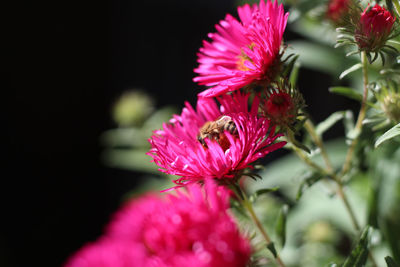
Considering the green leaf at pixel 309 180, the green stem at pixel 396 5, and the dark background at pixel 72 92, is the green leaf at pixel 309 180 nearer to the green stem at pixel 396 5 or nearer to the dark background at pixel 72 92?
the green stem at pixel 396 5

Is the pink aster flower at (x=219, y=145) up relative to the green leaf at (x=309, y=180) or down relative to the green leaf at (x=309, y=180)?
up

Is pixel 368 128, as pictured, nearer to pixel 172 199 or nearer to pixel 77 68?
pixel 172 199

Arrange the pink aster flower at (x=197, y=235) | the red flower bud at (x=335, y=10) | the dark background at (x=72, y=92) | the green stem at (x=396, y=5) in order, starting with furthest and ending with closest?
1. the dark background at (x=72, y=92)
2. the red flower bud at (x=335, y=10)
3. the green stem at (x=396, y=5)
4. the pink aster flower at (x=197, y=235)

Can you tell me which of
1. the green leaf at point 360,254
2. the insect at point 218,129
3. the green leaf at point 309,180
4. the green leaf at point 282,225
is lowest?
the green leaf at point 360,254

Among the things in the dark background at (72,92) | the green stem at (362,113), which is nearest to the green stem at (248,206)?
the green stem at (362,113)

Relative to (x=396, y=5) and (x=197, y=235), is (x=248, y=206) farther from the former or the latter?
(x=396, y=5)

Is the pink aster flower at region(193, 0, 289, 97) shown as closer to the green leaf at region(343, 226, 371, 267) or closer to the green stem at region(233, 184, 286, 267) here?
the green stem at region(233, 184, 286, 267)
